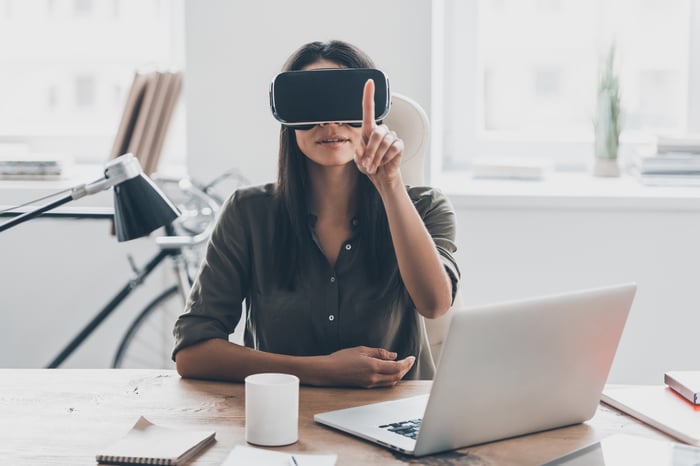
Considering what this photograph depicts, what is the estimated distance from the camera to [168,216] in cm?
136

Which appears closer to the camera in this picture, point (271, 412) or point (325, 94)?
point (271, 412)

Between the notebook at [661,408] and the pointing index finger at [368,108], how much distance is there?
1.74 feet

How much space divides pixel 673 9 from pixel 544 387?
7.07 ft

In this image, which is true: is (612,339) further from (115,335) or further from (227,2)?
(115,335)

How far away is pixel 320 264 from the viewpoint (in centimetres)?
172

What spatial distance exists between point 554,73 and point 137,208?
6.81ft

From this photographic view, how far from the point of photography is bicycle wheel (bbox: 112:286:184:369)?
288cm

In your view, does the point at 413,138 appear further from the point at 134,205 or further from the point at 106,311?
the point at 106,311

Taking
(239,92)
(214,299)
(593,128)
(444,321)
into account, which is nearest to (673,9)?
(593,128)

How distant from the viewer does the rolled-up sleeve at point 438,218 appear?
173 cm

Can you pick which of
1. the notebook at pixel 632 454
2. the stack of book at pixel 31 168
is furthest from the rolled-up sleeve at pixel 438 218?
the stack of book at pixel 31 168

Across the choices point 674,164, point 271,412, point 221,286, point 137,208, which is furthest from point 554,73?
point 271,412

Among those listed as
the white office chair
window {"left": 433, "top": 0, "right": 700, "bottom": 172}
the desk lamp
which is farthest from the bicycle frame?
the desk lamp

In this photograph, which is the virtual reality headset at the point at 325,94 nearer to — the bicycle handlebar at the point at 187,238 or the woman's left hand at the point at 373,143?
the woman's left hand at the point at 373,143
